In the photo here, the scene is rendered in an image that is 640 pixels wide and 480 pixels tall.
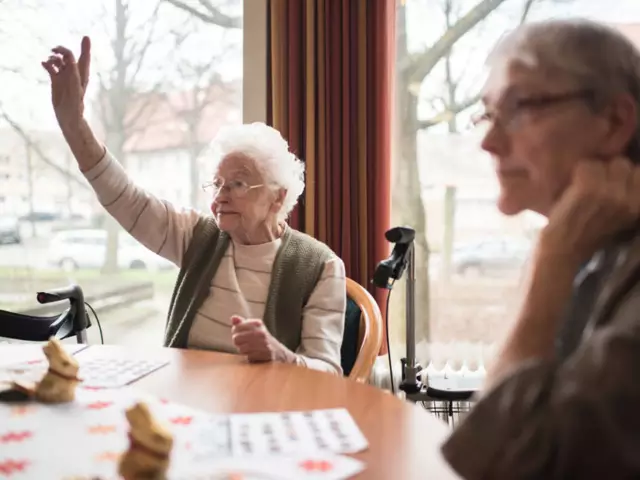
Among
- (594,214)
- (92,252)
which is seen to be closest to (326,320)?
(594,214)

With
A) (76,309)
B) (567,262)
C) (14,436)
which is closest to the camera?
(567,262)

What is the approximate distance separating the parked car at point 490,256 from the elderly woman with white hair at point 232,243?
0.85m

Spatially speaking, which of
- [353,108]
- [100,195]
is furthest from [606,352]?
[353,108]

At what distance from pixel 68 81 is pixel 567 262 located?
154 cm

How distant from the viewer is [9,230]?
2.90m

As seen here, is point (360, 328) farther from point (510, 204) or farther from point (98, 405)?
point (510, 204)

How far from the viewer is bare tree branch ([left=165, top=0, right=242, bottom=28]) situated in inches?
110

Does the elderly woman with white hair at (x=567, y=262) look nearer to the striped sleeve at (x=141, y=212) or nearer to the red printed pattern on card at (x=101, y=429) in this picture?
the red printed pattern on card at (x=101, y=429)

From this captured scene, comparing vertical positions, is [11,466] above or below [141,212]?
below

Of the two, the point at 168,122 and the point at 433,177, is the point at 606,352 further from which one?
the point at 168,122

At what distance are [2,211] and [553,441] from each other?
2830 millimetres

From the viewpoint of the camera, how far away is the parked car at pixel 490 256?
2.62 meters

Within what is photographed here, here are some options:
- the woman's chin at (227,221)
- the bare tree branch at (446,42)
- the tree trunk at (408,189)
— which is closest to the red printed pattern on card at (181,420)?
the woman's chin at (227,221)

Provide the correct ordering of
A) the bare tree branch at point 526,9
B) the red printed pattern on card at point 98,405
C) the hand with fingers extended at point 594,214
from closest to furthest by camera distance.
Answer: the hand with fingers extended at point 594,214
the red printed pattern on card at point 98,405
the bare tree branch at point 526,9
